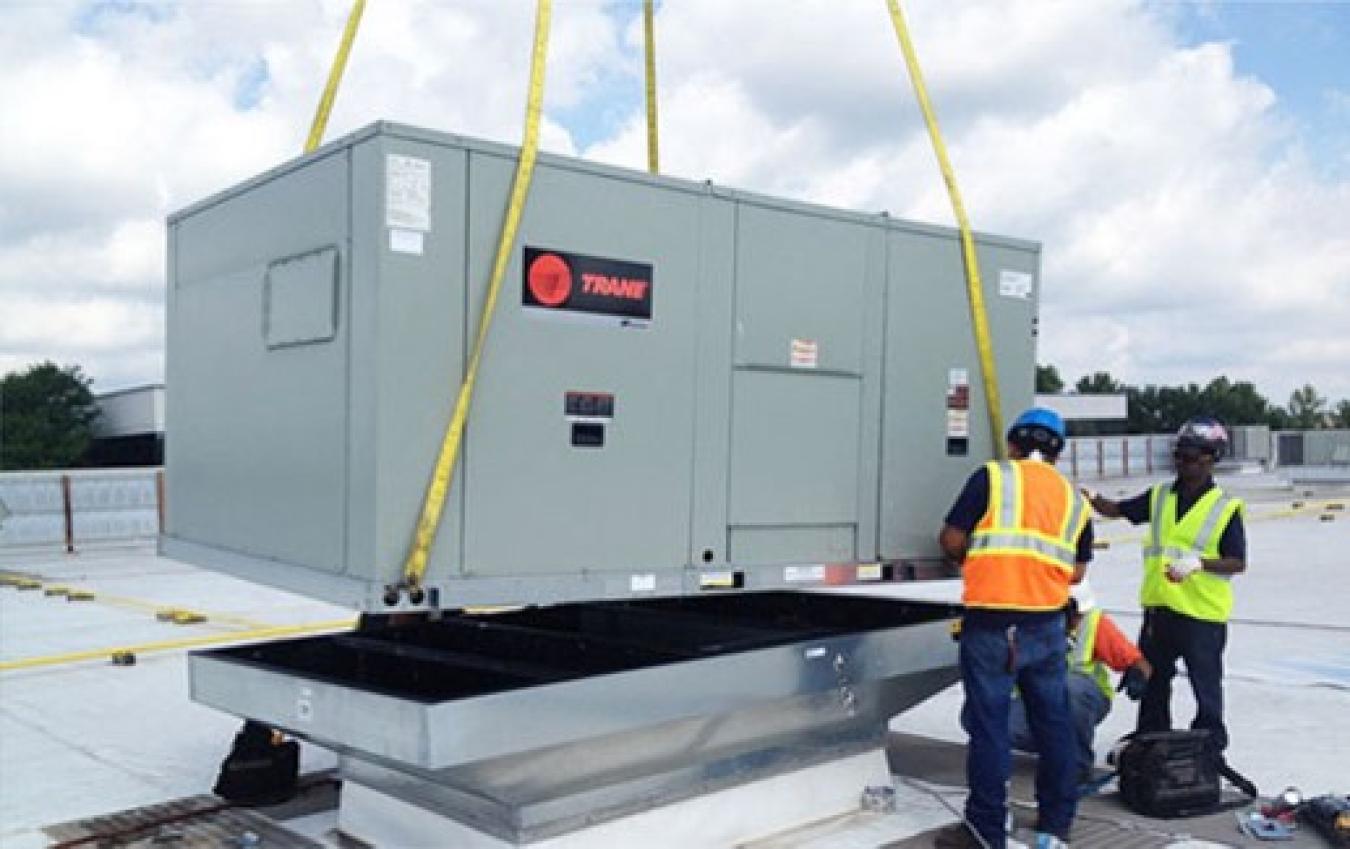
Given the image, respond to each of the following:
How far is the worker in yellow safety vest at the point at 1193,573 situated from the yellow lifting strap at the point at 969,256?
787mm

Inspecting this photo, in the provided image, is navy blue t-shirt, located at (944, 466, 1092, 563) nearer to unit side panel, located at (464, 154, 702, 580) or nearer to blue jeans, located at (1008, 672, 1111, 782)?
unit side panel, located at (464, 154, 702, 580)

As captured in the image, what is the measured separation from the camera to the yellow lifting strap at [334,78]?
4.82 m

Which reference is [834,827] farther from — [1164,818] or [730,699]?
[1164,818]

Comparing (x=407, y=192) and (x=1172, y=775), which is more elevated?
(x=407, y=192)

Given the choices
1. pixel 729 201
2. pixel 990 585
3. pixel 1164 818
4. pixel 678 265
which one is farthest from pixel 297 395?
pixel 1164 818

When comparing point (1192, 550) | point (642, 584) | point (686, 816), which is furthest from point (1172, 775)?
point (642, 584)

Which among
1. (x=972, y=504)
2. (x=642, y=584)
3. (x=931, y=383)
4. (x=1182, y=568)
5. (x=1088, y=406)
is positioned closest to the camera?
(x=642, y=584)

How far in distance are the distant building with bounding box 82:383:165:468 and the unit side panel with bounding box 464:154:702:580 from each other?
1390 inches

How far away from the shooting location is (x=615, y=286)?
165 inches

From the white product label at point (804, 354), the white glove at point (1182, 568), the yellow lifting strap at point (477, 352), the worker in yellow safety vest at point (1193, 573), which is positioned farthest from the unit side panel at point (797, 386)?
the white glove at point (1182, 568)

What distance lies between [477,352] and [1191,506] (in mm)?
3777

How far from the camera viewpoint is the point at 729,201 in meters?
4.52

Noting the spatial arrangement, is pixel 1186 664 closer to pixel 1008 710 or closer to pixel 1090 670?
pixel 1090 670

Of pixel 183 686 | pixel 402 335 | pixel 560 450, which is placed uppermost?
pixel 402 335
